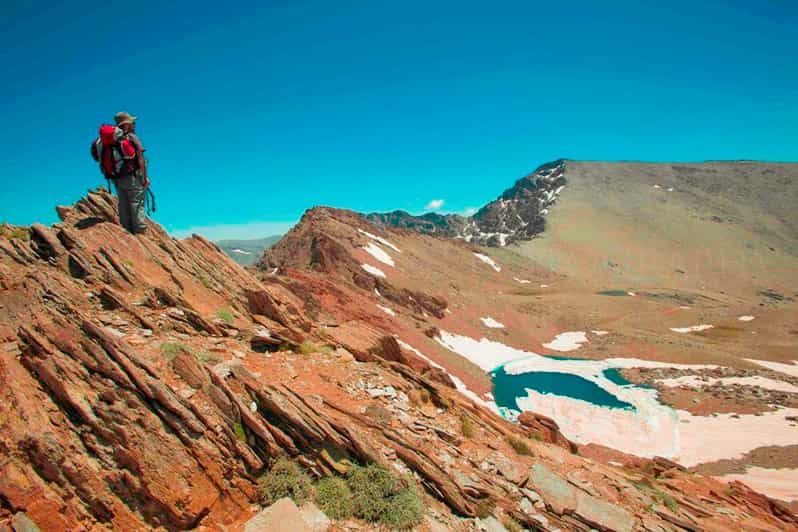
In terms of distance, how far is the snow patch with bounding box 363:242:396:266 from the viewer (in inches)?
3425

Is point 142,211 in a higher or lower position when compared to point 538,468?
higher

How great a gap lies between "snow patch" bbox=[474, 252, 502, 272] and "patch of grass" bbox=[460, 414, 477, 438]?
126098mm

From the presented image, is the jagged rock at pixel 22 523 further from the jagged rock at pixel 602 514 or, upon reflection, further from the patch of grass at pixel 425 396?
the jagged rock at pixel 602 514

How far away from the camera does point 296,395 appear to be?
991 cm

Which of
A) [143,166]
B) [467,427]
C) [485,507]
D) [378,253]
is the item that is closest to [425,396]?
[467,427]

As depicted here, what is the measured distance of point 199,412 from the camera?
8383mm

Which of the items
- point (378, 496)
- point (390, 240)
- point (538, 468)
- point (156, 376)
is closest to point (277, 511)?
point (378, 496)

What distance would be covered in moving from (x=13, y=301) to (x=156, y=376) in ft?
15.5

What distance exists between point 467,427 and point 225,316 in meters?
9.06

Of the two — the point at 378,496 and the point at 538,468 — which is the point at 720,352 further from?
the point at 378,496

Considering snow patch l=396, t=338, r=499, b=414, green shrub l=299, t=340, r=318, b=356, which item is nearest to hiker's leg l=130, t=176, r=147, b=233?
green shrub l=299, t=340, r=318, b=356

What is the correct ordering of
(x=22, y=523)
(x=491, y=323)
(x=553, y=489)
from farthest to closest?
1. (x=491, y=323)
2. (x=553, y=489)
3. (x=22, y=523)

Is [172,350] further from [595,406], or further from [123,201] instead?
[595,406]

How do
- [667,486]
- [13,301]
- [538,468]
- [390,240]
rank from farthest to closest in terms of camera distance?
[390,240]
[667,486]
[538,468]
[13,301]
